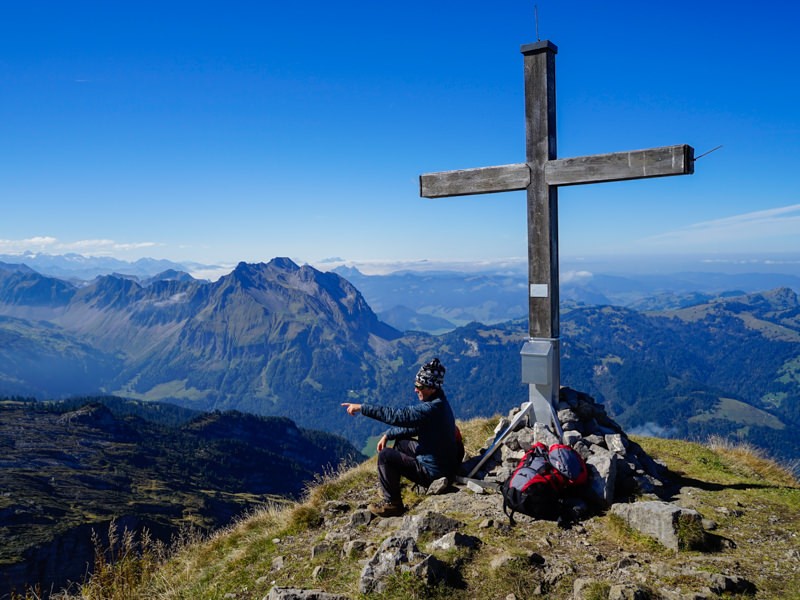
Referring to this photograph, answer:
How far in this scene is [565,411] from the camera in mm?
10805

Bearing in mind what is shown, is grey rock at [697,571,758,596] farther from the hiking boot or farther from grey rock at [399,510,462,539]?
the hiking boot

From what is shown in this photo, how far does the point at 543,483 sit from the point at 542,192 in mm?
5656

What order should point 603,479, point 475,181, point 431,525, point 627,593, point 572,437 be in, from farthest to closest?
point 475,181
point 572,437
point 603,479
point 431,525
point 627,593

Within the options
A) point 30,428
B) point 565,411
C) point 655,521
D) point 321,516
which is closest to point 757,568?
point 655,521

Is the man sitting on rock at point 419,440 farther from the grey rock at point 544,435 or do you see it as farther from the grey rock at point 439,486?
the grey rock at point 544,435

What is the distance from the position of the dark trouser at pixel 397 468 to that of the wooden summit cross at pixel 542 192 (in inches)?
58.7

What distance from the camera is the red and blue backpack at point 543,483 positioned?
804 cm

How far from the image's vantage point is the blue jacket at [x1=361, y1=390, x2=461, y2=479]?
30.5ft

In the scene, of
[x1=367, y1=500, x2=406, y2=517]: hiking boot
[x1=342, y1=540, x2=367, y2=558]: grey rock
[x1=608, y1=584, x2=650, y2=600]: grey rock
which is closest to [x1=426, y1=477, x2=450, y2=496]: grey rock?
[x1=367, y1=500, x2=406, y2=517]: hiking boot

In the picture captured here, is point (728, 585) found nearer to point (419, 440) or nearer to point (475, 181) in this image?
point (419, 440)

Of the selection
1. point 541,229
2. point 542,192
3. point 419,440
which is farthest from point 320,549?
point 542,192

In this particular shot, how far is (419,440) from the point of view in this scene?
9.89m

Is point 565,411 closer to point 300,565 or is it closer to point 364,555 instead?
point 364,555

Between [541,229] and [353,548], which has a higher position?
[541,229]
